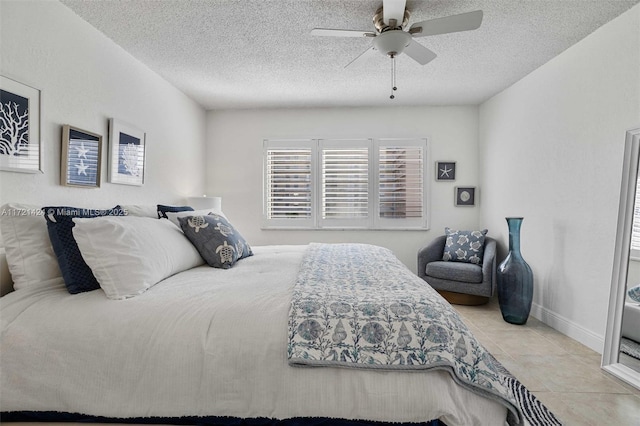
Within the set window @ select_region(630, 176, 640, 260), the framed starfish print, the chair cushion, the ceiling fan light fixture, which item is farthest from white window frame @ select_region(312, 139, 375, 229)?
window @ select_region(630, 176, 640, 260)

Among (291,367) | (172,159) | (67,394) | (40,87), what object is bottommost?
(67,394)

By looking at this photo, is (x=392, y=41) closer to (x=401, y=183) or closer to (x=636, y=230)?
(x=636, y=230)

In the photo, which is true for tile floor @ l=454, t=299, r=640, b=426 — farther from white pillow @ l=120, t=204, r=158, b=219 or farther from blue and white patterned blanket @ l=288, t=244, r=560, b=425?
white pillow @ l=120, t=204, r=158, b=219

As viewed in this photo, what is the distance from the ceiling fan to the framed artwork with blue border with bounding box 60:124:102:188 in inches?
69.1

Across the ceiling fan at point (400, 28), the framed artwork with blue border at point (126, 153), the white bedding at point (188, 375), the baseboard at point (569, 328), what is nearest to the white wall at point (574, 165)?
the baseboard at point (569, 328)

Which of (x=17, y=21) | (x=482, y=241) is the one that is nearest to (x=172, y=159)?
(x=17, y=21)

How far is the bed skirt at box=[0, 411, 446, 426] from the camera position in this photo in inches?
48.0

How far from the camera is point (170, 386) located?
1256mm

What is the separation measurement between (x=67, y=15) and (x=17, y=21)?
1.49 ft

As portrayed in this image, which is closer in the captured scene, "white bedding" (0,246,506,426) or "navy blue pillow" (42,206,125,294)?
"white bedding" (0,246,506,426)

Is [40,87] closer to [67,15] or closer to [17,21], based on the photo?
[17,21]

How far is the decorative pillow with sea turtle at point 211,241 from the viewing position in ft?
7.29

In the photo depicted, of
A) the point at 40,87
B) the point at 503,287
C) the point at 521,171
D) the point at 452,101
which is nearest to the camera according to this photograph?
the point at 40,87

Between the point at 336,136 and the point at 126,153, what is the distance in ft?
8.43
